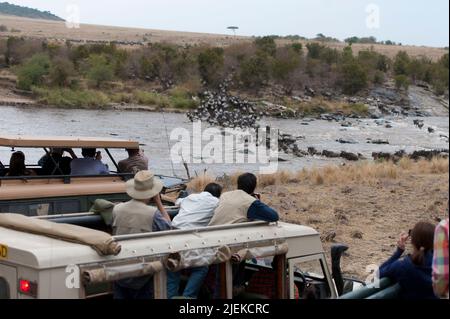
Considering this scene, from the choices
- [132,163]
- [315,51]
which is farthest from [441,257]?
[315,51]

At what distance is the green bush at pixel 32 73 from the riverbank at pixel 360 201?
34.7m

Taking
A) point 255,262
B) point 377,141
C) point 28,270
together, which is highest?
point 28,270

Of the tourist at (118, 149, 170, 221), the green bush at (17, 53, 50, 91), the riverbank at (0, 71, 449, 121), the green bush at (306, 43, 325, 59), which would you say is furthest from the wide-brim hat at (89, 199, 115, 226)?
the green bush at (306, 43, 325, 59)

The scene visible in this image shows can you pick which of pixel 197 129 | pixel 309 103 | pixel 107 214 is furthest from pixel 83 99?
pixel 107 214

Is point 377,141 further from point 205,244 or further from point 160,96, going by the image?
point 205,244

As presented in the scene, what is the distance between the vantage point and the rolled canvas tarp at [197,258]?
5527mm

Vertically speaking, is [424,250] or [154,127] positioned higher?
[424,250]

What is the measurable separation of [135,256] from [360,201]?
14.7m

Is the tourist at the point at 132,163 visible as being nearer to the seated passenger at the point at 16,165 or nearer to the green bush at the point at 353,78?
the seated passenger at the point at 16,165

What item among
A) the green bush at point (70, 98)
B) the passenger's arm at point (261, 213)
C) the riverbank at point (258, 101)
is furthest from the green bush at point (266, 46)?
the passenger's arm at point (261, 213)

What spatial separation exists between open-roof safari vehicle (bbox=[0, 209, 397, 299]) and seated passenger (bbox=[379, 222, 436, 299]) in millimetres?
107

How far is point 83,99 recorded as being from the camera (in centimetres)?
5475

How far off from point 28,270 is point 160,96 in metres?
53.2

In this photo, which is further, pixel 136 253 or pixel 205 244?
pixel 205 244
